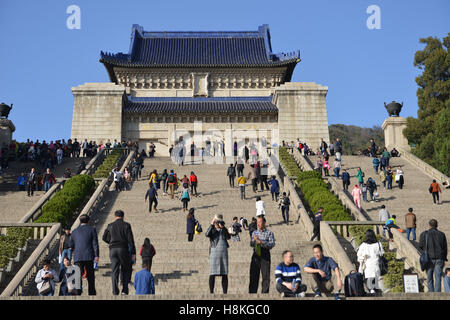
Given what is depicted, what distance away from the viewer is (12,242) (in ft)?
52.9

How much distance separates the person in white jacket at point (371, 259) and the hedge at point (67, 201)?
33.9 feet

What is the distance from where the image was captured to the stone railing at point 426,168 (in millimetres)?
27991

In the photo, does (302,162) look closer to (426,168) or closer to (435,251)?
(426,168)

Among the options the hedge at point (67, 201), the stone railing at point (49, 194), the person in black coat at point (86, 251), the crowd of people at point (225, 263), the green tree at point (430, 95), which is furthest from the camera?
the green tree at point (430, 95)

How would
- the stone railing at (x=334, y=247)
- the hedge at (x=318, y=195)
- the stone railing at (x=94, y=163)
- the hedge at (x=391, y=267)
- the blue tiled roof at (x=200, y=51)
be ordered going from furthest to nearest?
the blue tiled roof at (x=200, y=51), the stone railing at (x=94, y=163), the hedge at (x=318, y=195), the stone railing at (x=334, y=247), the hedge at (x=391, y=267)

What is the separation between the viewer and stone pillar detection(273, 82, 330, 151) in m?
44.2

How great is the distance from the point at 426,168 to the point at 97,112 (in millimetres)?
23927

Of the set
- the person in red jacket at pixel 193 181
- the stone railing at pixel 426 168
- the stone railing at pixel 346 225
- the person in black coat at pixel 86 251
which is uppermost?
the stone railing at pixel 426 168

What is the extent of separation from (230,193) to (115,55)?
28730 millimetres

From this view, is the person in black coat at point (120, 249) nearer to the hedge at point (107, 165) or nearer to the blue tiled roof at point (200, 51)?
the hedge at point (107, 165)

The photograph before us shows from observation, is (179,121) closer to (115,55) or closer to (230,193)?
(115,55)

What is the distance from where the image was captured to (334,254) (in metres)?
15.6

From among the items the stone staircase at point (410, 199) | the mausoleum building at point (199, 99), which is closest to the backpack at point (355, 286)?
the stone staircase at point (410, 199)

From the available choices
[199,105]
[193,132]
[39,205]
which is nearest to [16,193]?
[39,205]
